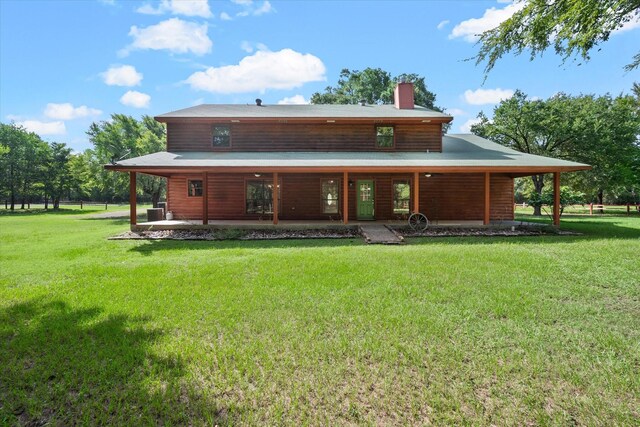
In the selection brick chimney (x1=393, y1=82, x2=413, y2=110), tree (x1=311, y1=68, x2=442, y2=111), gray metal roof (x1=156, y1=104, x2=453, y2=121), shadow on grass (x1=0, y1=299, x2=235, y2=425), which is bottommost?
shadow on grass (x1=0, y1=299, x2=235, y2=425)

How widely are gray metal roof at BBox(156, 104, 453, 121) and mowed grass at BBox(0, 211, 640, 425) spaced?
10.4 metres

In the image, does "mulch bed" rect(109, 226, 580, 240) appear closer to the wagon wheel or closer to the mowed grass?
the wagon wheel

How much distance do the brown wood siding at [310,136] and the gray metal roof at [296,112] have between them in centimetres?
49

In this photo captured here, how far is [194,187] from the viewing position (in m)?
16.5

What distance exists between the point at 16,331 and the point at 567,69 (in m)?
10.3

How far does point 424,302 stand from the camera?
5.04 meters

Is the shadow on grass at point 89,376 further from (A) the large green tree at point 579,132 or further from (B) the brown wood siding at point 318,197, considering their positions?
(A) the large green tree at point 579,132

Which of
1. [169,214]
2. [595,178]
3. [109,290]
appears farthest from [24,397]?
[595,178]

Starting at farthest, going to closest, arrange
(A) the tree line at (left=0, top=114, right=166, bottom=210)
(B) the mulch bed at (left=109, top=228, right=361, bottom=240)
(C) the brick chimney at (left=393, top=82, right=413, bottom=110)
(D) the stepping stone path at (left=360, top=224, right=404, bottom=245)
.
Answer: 1. (A) the tree line at (left=0, top=114, right=166, bottom=210)
2. (C) the brick chimney at (left=393, top=82, right=413, bottom=110)
3. (B) the mulch bed at (left=109, top=228, right=361, bottom=240)
4. (D) the stepping stone path at (left=360, top=224, right=404, bottom=245)

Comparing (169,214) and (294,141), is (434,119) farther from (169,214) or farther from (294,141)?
(169,214)

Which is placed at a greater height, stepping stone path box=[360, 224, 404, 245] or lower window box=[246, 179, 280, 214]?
lower window box=[246, 179, 280, 214]

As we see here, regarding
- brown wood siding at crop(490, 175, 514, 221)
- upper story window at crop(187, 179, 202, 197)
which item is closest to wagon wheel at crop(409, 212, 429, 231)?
brown wood siding at crop(490, 175, 514, 221)

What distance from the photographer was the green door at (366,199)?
1602cm

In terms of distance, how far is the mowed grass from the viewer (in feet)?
9.04
